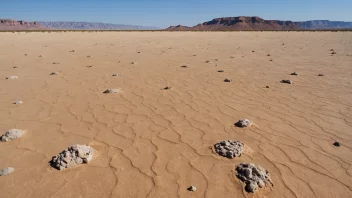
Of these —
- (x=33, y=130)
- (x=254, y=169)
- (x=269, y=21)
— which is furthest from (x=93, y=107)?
(x=269, y=21)

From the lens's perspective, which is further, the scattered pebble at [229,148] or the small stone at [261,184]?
the scattered pebble at [229,148]

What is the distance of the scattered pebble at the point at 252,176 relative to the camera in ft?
8.82

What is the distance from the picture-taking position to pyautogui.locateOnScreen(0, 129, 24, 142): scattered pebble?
3650 mm

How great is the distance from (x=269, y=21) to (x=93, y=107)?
210 m

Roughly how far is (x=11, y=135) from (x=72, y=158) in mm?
1333

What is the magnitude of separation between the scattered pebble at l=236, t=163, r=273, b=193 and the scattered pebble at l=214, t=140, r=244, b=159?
12.5 inches

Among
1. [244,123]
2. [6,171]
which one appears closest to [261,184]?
[244,123]

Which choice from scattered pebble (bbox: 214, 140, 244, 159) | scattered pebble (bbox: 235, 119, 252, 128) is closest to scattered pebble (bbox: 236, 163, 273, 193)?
scattered pebble (bbox: 214, 140, 244, 159)

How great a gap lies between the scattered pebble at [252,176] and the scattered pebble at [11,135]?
3.23 m

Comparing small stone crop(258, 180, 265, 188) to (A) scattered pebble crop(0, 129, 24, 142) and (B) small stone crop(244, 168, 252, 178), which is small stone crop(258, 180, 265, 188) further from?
(A) scattered pebble crop(0, 129, 24, 142)

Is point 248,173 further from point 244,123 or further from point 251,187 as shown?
point 244,123

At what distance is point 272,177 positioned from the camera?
2881 mm

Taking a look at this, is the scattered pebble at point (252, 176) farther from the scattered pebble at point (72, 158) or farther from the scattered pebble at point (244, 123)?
the scattered pebble at point (72, 158)

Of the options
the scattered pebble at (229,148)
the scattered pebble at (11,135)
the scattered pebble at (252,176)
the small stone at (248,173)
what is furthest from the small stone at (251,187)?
the scattered pebble at (11,135)
